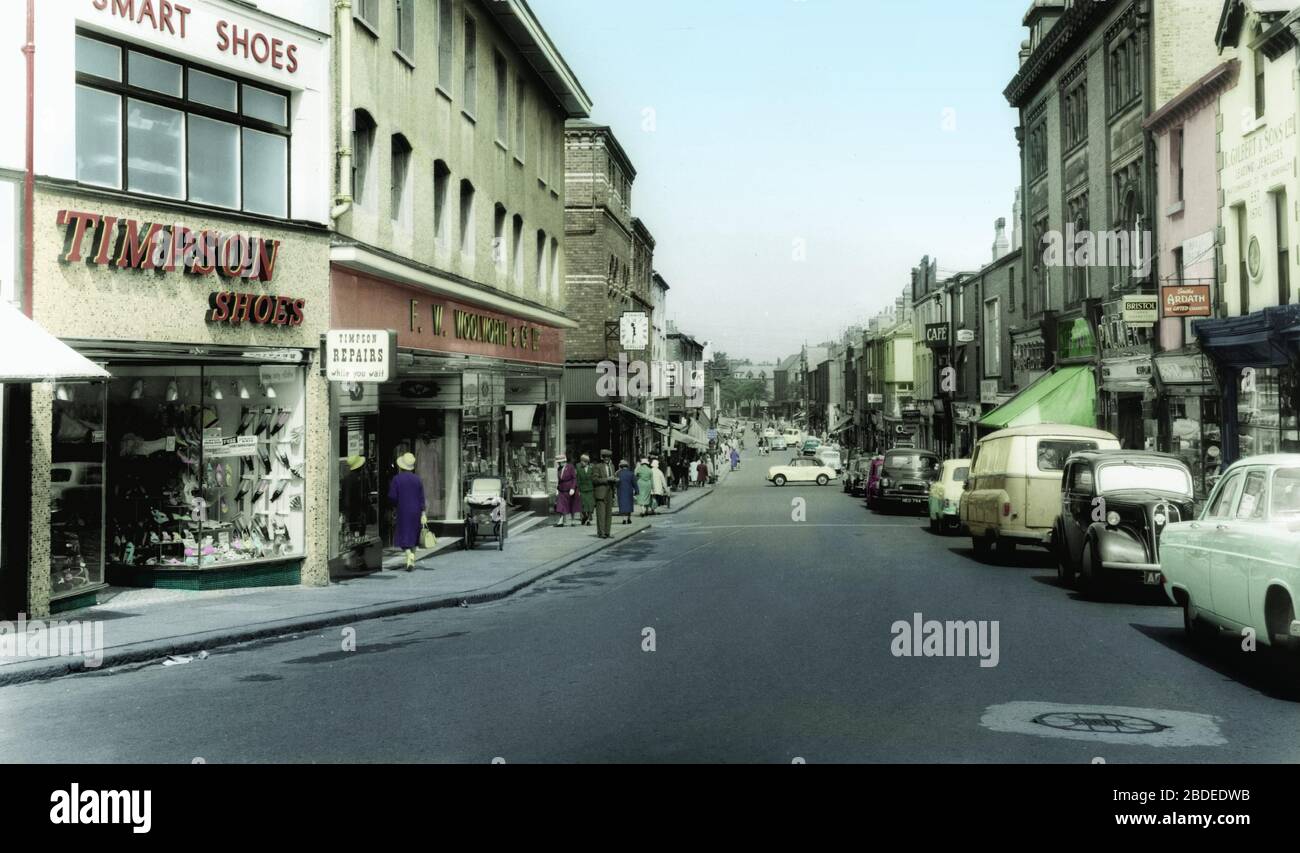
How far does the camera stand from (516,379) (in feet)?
100

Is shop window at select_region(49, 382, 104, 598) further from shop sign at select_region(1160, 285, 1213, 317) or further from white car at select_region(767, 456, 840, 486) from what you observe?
white car at select_region(767, 456, 840, 486)

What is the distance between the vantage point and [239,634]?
41.3ft

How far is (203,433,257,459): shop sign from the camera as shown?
53.9ft

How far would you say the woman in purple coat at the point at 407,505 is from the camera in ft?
63.9

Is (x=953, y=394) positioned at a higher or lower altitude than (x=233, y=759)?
higher

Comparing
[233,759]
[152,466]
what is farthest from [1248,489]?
[152,466]

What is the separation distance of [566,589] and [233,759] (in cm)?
1047

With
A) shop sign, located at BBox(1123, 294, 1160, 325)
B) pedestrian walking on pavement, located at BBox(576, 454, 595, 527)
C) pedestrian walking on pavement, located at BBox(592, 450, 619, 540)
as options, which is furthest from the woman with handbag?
shop sign, located at BBox(1123, 294, 1160, 325)

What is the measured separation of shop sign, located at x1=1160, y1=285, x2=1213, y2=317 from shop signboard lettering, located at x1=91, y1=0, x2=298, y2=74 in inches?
697

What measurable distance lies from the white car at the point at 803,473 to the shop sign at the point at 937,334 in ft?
28.0

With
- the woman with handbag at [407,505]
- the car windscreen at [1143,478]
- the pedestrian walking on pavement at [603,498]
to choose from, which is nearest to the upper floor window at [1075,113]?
the pedestrian walking on pavement at [603,498]

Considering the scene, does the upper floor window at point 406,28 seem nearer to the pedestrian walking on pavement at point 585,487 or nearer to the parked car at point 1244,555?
the pedestrian walking on pavement at point 585,487

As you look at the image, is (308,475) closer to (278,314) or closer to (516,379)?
(278,314)

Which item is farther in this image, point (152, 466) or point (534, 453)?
point (534, 453)
